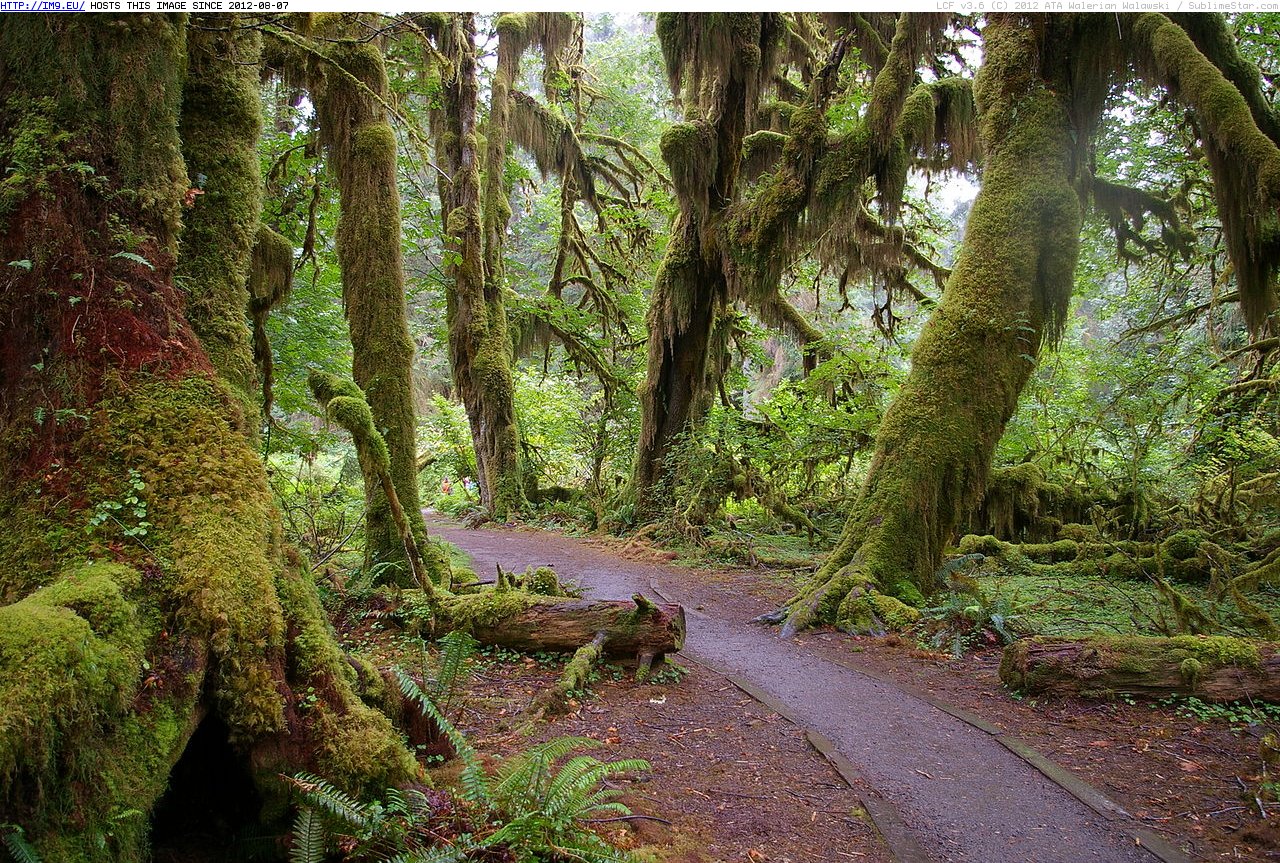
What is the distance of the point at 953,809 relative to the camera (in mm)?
3861

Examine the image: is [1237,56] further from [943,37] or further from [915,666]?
[915,666]

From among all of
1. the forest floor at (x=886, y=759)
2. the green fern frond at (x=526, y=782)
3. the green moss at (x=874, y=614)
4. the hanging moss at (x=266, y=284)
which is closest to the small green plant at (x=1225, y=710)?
the forest floor at (x=886, y=759)

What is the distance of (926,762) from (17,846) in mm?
4508

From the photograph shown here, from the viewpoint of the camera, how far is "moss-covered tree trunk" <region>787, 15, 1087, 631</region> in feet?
25.5

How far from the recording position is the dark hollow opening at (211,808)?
2.61 m

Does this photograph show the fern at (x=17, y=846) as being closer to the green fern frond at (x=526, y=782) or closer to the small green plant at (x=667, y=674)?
the green fern frond at (x=526, y=782)

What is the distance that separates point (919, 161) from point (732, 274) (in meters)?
3.86

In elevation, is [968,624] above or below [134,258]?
below

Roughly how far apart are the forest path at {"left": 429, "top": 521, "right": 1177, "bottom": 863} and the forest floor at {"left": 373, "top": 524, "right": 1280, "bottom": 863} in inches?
0.5

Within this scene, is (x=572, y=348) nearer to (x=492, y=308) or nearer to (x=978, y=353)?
(x=492, y=308)

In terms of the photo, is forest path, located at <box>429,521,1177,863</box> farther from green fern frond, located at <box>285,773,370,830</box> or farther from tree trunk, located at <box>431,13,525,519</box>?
tree trunk, located at <box>431,13,525,519</box>

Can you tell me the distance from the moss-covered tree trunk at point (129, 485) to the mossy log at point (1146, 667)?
192 inches

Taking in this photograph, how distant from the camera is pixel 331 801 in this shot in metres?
2.48

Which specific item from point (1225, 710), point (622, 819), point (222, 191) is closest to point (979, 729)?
point (1225, 710)
